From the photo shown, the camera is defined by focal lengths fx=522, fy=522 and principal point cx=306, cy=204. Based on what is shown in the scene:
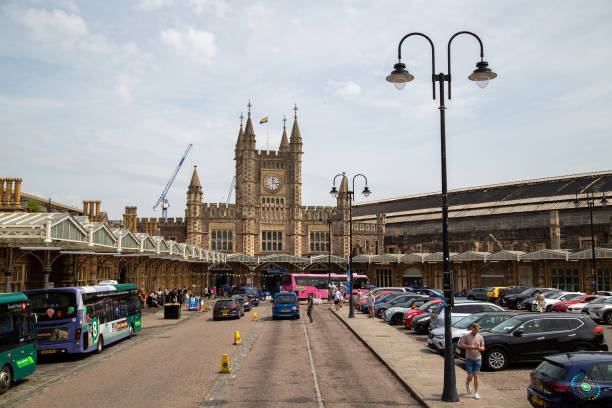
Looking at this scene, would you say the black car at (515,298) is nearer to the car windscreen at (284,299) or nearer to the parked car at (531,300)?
the parked car at (531,300)

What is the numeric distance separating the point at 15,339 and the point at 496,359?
14.3 meters

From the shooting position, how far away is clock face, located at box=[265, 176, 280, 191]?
85438 mm

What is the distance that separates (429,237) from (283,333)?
61.9 meters

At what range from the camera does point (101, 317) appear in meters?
21.1

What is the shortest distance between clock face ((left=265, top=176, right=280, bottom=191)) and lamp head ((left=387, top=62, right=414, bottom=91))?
72.0 meters

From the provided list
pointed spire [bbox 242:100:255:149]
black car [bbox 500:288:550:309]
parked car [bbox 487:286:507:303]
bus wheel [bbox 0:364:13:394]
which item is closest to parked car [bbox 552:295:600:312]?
black car [bbox 500:288:550:309]

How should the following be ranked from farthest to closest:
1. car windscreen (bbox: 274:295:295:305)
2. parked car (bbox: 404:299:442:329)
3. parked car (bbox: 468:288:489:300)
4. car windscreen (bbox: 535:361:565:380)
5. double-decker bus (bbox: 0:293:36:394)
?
parked car (bbox: 468:288:489:300), car windscreen (bbox: 274:295:295:305), parked car (bbox: 404:299:442:329), double-decker bus (bbox: 0:293:36:394), car windscreen (bbox: 535:361:565:380)

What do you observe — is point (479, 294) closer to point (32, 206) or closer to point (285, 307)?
point (285, 307)

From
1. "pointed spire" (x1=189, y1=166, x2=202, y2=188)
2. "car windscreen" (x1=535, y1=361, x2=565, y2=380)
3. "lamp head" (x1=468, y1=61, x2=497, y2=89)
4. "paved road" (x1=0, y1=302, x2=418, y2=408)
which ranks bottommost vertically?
"paved road" (x1=0, y1=302, x2=418, y2=408)

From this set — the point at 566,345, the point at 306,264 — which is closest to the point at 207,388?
the point at 566,345

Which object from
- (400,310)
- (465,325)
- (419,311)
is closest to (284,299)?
(400,310)

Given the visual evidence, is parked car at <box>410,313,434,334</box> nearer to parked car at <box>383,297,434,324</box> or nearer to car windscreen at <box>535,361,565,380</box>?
parked car at <box>383,297,434,324</box>

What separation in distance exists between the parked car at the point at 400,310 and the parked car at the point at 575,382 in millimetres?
20433

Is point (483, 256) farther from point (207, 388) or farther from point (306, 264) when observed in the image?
point (207, 388)
